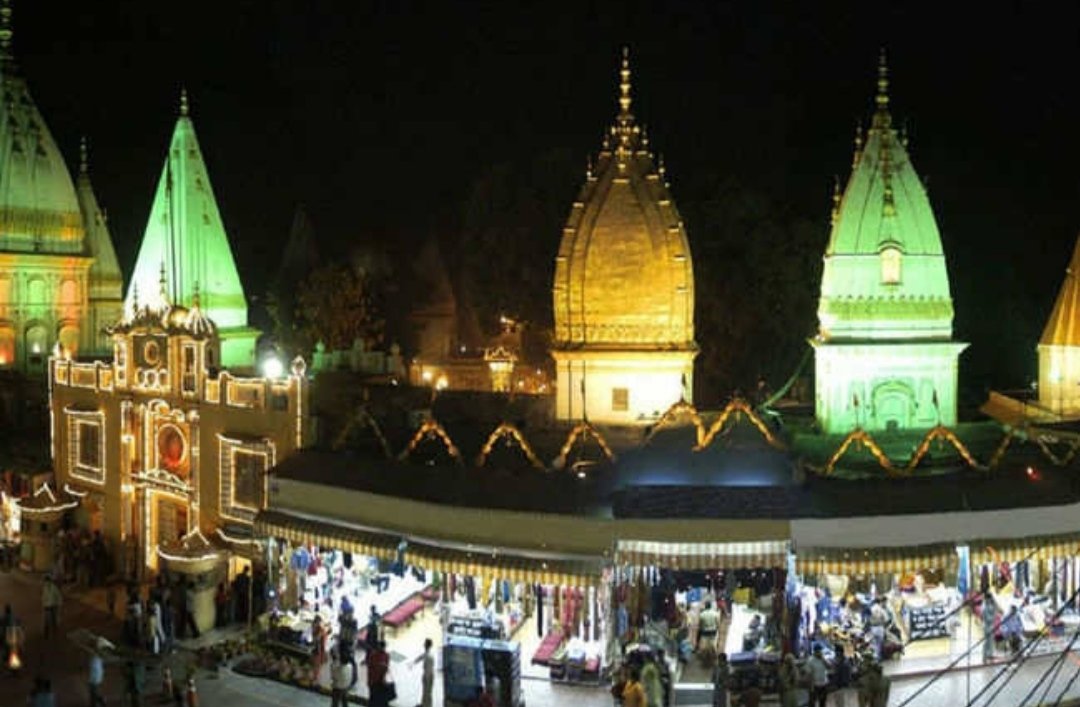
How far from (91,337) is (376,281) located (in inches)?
577

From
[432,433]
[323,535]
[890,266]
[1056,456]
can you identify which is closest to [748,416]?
[432,433]

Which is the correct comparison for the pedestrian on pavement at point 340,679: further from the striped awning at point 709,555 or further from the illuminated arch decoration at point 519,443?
the illuminated arch decoration at point 519,443

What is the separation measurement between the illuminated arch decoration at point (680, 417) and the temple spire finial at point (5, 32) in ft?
99.5

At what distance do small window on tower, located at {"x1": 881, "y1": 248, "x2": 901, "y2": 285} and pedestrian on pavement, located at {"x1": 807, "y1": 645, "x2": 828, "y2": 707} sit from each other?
562 inches

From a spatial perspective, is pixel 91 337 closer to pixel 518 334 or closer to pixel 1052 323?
pixel 518 334

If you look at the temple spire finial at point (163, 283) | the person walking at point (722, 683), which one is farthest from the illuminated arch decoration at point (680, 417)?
the temple spire finial at point (163, 283)

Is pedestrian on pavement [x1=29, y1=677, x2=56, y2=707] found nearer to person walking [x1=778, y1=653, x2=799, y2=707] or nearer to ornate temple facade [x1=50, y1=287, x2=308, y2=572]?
ornate temple facade [x1=50, y1=287, x2=308, y2=572]

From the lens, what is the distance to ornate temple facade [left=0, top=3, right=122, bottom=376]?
1674 inches

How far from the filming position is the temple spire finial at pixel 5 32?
44.5m

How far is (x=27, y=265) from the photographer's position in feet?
141

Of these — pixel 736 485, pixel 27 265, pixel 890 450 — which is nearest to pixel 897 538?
pixel 736 485

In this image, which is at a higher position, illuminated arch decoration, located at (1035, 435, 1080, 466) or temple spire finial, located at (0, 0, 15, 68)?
temple spire finial, located at (0, 0, 15, 68)

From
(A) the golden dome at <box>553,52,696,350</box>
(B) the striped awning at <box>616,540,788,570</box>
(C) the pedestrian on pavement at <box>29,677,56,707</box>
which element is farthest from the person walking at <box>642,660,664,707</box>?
(A) the golden dome at <box>553,52,696,350</box>

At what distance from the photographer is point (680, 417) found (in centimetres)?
2509
